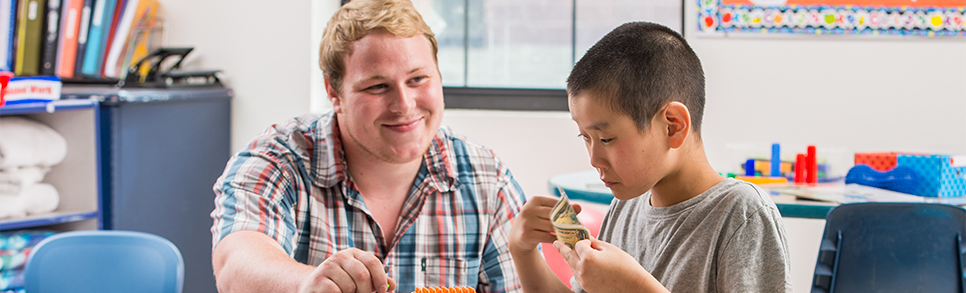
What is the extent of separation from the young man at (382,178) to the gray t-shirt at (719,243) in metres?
0.47

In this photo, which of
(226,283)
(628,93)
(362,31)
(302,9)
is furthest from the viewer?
(302,9)

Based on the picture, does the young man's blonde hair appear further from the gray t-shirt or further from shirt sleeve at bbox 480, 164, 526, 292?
the gray t-shirt

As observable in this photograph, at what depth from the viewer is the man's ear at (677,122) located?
875 mm

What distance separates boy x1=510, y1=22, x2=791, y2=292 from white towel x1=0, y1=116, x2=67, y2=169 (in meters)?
1.90

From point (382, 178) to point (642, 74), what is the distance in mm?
634

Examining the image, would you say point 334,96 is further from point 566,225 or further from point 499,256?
point 566,225

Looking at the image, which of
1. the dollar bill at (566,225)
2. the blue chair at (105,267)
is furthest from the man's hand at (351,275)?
the blue chair at (105,267)

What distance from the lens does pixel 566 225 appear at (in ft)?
2.83

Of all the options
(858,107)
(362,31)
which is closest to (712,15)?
(858,107)

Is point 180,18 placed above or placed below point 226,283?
above

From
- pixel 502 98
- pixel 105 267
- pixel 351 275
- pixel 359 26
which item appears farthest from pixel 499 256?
pixel 502 98

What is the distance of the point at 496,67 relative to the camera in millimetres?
3445

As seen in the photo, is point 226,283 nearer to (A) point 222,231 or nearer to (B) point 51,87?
(A) point 222,231

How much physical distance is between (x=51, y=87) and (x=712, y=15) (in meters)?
2.36
